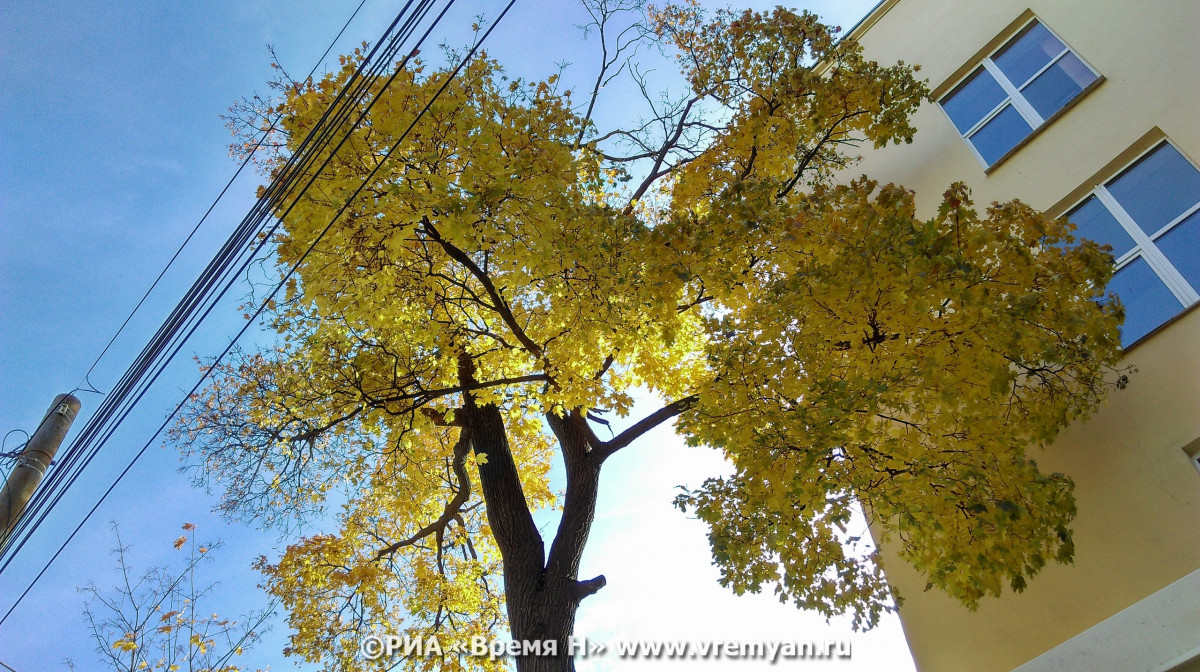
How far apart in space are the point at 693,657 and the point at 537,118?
5597mm

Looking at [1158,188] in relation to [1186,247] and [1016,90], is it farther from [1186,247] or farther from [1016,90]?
[1016,90]

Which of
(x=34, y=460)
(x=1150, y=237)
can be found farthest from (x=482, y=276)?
(x=1150, y=237)

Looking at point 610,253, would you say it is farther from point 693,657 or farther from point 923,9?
point 923,9

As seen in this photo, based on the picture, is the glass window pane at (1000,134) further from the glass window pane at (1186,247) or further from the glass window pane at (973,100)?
the glass window pane at (1186,247)

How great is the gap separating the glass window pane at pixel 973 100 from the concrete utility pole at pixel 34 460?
11017 millimetres

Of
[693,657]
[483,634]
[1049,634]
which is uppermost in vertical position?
[483,634]

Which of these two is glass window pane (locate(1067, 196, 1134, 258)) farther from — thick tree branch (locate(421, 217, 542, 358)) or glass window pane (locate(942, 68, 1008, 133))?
thick tree branch (locate(421, 217, 542, 358))

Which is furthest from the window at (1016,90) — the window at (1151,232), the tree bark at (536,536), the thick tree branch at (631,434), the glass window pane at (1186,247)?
the tree bark at (536,536)

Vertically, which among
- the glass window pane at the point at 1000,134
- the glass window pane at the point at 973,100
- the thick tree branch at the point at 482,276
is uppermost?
the glass window pane at the point at 973,100

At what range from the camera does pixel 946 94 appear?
827 centimetres

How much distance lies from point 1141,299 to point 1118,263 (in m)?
0.43

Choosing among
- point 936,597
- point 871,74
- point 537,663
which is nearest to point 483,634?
point 537,663

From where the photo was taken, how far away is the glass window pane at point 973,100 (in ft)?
25.3

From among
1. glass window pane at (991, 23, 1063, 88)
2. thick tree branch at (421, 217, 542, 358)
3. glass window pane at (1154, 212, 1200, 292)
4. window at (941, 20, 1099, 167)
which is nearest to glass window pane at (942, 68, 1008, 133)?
window at (941, 20, 1099, 167)
